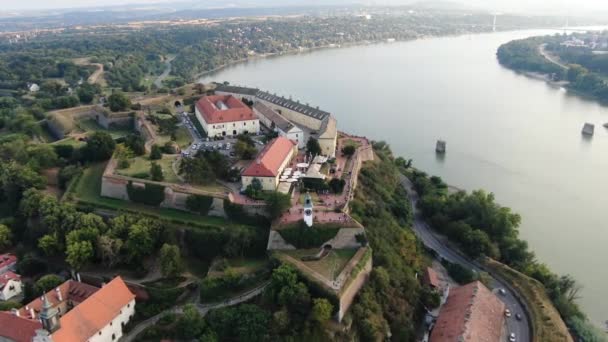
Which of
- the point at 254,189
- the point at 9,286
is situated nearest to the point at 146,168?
the point at 254,189

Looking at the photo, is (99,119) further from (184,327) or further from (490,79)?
(490,79)

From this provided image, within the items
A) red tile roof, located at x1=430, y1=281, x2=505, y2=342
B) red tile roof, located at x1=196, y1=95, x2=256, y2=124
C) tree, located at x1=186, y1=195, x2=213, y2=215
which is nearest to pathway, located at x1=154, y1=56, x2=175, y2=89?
red tile roof, located at x1=196, y1=95, x2=256, y2=124

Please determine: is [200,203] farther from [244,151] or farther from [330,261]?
[330,261]

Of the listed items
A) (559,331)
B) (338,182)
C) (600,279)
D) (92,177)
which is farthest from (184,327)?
(600,279)

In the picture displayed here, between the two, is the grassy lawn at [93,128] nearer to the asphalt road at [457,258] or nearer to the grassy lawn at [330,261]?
the grassy lawn at [330,261]

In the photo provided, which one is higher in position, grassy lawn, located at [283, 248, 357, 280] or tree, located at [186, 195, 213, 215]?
tree, located at [186, 195, 213, 215]

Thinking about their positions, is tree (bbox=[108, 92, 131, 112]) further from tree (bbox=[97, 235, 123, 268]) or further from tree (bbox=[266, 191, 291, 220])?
tree (bbox=[266, 191, 291, 220])
